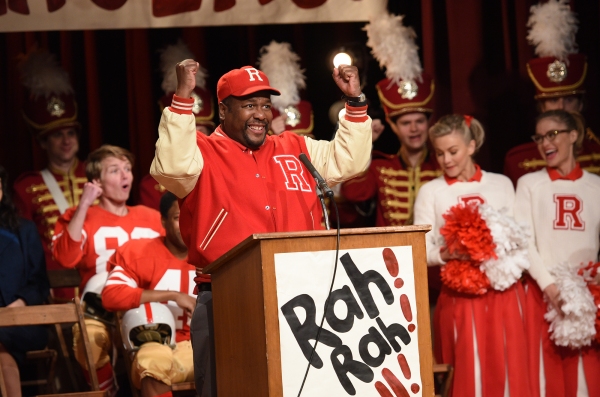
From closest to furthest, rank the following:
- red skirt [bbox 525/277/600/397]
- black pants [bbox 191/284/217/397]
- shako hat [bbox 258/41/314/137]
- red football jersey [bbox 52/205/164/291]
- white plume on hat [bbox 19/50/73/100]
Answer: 1. black pants [bbox 191/284/217/397]
2. red skirt [bbox 525/277/600/397]
3. red football jersey [bbox 52/205/164/291]
4. shako hat [bbox 258/41/314/137]
5. white plume on hat [bbox 19/50/73/100]

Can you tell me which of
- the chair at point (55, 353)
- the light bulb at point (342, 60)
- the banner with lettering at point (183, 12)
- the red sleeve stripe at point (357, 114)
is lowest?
the chair at point (55, 353)

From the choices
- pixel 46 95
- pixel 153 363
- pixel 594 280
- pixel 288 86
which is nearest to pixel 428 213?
pixel 594 280

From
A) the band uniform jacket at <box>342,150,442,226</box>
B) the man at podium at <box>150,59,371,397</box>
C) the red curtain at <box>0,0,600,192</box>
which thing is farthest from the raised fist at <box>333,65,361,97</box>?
the red curtain at <box>0,0,600,192</box>

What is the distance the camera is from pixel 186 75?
3.30 m

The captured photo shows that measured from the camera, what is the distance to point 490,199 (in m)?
5.24

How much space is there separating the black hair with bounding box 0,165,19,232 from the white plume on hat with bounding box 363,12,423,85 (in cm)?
254

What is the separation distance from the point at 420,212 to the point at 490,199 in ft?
1.34

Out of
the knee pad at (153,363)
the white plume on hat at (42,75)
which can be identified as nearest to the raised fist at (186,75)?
the knee pad at (153,363)

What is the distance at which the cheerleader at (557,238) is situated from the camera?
5.01 meters

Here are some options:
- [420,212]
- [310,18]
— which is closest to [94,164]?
[310,18]

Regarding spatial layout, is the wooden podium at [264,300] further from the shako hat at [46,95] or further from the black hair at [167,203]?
the shako hat at [46,95]

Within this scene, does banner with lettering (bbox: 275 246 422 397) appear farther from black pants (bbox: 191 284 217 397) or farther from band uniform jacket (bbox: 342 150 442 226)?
band uniform jacket (bbox: 342 150 442 226)

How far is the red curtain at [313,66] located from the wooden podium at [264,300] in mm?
3800

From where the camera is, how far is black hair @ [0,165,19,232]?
5188 millimetres
